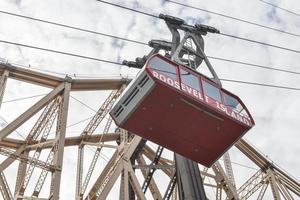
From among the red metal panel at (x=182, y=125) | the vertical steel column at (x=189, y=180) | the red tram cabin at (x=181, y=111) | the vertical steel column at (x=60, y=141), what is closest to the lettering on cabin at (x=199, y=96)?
the red tram cabin at (x=181, y=111)

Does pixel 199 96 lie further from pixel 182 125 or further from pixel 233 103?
pixel 233 103

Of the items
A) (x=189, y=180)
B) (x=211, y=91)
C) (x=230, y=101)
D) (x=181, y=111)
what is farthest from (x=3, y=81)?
(x=230, y=101)

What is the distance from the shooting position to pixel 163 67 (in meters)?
15.8

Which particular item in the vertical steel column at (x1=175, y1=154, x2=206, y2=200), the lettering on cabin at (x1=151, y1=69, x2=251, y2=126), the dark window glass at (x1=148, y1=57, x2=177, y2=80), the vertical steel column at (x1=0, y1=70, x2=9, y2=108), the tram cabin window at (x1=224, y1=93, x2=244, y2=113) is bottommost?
the vertical steel column at (x1=175, y1=154, x2=206, y2=200)

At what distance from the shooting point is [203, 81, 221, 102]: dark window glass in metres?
16.5

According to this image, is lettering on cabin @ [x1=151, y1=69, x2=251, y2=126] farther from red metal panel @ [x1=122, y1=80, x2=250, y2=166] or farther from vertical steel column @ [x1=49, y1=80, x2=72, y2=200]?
vertical steel column @ [x1=49, y1=80, x2=72, y2=200]

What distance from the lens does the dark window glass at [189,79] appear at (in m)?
16.0

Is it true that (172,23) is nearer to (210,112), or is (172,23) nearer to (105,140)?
(210,112)

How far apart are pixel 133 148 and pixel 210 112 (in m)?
9.52

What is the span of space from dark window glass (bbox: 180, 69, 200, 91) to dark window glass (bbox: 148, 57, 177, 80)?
0.95 ft

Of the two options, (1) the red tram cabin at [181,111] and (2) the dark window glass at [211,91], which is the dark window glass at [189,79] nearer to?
(1) the red tram cabin at [181,111]

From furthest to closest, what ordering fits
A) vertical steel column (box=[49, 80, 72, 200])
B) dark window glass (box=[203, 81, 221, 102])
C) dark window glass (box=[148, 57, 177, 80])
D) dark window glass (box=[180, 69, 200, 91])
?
vertical steel column (box=[49, 80, 72, 200]), dark window glass (box=[203, 81, 221, 102]), dark window glass (box=[180, 69, 200, 91]), dark window glass (box=[148, 57, 177, 80])

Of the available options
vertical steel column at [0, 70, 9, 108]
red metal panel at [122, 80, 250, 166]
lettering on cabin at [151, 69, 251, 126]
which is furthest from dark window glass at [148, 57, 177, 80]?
vertical steel column at [0, 70, 9, 108]

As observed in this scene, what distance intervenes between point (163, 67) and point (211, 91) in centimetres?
191
